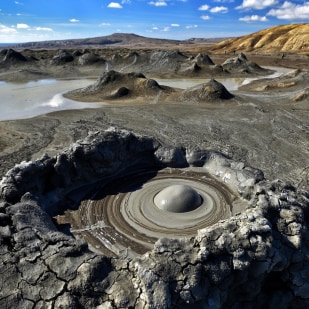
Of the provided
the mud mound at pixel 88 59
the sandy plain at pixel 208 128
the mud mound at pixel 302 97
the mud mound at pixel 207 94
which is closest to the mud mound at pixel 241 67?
the sandy plain at pixel 208 128

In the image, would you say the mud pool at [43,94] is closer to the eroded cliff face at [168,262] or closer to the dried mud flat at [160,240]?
the dried mud flat at [160,240]

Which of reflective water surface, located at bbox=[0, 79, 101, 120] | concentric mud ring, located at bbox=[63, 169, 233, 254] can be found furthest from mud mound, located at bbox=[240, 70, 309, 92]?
concentric mud ring, located at bbox=[63, 169, 233, 254]

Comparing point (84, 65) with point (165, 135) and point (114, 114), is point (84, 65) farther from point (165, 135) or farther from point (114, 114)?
point (165, 135)

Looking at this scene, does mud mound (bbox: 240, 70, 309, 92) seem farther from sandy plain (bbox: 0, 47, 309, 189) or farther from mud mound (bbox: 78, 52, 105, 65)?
mud mound (bbox: 78, 52, 105, 65)

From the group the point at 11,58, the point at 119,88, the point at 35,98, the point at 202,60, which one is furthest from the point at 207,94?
the point at 11,58

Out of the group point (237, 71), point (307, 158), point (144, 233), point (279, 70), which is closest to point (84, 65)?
point (237, 71)

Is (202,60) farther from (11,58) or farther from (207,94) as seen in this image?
(11,58)
